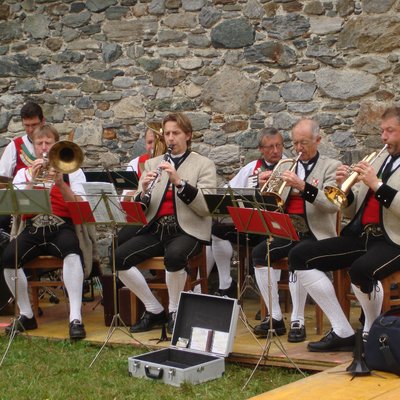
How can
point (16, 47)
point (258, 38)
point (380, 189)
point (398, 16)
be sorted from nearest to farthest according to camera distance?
point (380, 189) < point (398, 16) < point (258, 38) < point (16, 47)

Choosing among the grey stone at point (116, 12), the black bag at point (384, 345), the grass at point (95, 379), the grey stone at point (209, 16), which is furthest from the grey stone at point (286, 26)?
the black bag at point (384, 345)

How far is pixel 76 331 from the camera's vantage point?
6348 mm

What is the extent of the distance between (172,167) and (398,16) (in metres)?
2.49

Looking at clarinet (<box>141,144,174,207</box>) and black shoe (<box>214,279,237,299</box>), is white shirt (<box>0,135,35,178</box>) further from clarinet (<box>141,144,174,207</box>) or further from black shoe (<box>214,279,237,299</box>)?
black shoe (<box>214,279,237,299</box>)

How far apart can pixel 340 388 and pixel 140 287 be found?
2306 millimetres

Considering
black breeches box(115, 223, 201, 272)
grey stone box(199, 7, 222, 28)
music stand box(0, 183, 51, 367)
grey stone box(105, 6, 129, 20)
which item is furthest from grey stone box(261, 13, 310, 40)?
music stand box(0, 183, 51, 367)

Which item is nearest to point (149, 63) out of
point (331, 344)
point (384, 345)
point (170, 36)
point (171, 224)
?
point (170, 36)

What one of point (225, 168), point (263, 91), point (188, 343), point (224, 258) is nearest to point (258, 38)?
point (263, 91)

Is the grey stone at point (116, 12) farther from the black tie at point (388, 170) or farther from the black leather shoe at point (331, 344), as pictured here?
the black leather shoe at point (331, 344)

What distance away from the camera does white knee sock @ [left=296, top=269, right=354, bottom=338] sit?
5.63 m

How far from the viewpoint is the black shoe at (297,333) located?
591cm

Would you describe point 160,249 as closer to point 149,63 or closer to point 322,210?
point 322,210

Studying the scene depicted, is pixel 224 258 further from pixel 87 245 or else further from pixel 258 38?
pixel 258 38

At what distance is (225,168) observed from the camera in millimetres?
7988
